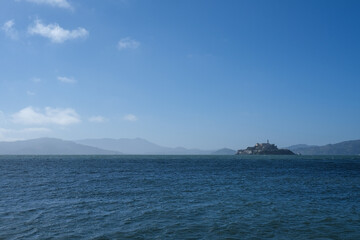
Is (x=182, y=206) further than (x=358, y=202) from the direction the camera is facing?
No

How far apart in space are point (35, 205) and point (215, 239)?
1960cm

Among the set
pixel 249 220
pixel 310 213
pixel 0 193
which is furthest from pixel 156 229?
pixel 0 193

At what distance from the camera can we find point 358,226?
20469 mm

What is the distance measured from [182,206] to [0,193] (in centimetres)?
2442

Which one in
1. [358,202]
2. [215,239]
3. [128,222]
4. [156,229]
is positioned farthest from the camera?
[358,202]

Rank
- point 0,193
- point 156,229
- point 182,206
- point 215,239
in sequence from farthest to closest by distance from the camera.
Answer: point 0,193 → point 182,206 → point 156,229 → point 215,239

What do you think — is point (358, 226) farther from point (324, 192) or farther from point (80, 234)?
point (80, 234)

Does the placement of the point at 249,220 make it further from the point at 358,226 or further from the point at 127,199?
the point at 127,199

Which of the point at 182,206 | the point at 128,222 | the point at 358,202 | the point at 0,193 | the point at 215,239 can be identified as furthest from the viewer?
the point at 0,193

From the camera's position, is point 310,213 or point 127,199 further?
point 127,199

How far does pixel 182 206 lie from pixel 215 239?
9.70 m

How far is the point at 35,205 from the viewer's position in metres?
27.5

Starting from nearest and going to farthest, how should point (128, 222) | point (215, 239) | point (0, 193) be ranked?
point (215, 239), point (128, 222), point (0, 193)

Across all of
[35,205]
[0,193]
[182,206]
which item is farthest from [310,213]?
[0,193]
